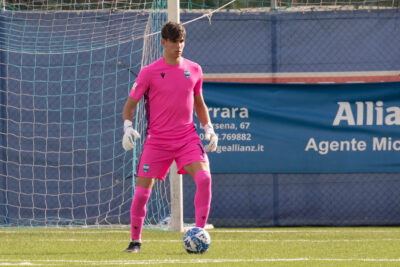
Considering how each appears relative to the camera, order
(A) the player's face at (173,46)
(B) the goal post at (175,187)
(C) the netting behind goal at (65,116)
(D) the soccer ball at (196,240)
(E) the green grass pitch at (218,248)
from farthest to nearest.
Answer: (C) the netting behind goal at (65,116)
(B) the goal post at (175,187)
(A) the player's face at (173,46)
(D) the soccer ball at (196,240)
(E) the green grass pitch at (218,248)

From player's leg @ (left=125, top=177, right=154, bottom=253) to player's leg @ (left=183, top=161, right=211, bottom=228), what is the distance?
371 millimetres

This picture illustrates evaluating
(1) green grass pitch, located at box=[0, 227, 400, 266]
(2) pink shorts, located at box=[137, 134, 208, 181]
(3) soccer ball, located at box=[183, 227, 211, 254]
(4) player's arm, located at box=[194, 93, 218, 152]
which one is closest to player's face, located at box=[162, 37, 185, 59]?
(4) player's arm, located at box=[194, 93, 218, 152]

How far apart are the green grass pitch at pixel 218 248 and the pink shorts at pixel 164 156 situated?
0.72 m

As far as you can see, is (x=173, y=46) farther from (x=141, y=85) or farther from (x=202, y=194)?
(x=202, y=194)

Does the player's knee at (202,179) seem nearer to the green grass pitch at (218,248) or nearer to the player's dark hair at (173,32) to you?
the green grass pitch at (218,248)

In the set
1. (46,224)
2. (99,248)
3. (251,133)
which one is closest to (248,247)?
(99,248)

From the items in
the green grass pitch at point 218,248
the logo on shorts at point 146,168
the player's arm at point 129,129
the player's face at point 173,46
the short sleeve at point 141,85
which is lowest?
the green grass pitch at point 218,248

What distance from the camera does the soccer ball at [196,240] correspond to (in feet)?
21.6

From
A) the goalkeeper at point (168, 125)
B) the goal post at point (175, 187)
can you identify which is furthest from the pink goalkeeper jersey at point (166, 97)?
the goal post at point (175, 187)

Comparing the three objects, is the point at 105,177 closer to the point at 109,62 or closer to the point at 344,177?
the point at 109,62

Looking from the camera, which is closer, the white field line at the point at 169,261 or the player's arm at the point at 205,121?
the white field line at the point at 169,261

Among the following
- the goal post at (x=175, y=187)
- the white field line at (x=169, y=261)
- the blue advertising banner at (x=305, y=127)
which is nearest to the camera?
the white field line at (x=169, y=261)

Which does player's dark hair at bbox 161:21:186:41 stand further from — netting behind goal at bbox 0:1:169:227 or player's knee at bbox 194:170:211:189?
netting behind goal at bbox 0:1:169:227

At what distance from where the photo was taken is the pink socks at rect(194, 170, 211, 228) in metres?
6.76
